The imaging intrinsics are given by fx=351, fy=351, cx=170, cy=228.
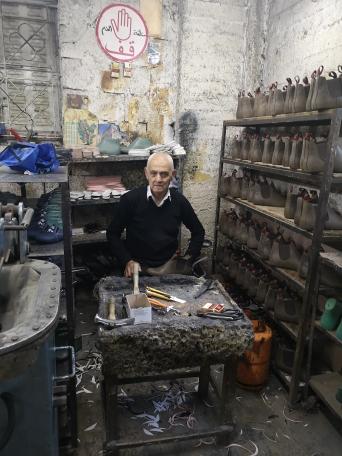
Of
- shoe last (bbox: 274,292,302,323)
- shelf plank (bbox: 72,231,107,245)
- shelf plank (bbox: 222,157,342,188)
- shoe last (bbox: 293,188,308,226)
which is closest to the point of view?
shelf plank (bbox: 222,157,342,188)

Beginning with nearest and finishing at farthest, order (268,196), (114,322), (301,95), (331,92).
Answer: (114,322) → (331,92) → (301,95) → (268,196)

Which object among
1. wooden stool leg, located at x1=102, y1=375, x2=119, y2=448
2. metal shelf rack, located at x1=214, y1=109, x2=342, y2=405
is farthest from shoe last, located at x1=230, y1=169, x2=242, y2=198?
wooden stool leg, located at x1=102, y1=375, x2=119, y2=448

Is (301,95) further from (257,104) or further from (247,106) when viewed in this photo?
(247,106)

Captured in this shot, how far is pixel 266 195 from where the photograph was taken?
3223 millimetres

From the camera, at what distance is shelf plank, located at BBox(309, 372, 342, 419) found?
2265 millimetres

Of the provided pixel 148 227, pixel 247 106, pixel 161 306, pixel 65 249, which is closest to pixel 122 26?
pixel 247 106

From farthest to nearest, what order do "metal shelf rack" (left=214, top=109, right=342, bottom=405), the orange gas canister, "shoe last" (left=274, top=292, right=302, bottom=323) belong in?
"shoe last" (left=274, top=292, right=302, bottom=323), the orange gas canister, "metal shelf rack" (left=214, top=109, right=342, bottom=405)

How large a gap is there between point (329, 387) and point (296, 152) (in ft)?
5.46

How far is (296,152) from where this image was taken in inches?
99.2

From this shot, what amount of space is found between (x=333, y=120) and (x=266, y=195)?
1.19 meters

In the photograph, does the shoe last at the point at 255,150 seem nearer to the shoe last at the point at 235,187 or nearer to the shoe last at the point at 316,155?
the shoe last at the point at 235,187

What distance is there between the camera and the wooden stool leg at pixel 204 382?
2473mm

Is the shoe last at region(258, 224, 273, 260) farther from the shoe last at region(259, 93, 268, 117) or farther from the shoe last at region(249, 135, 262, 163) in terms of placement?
the shoe last at region(259, 93, 268, 117)

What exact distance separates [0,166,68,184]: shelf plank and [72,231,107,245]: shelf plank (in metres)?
1.54
